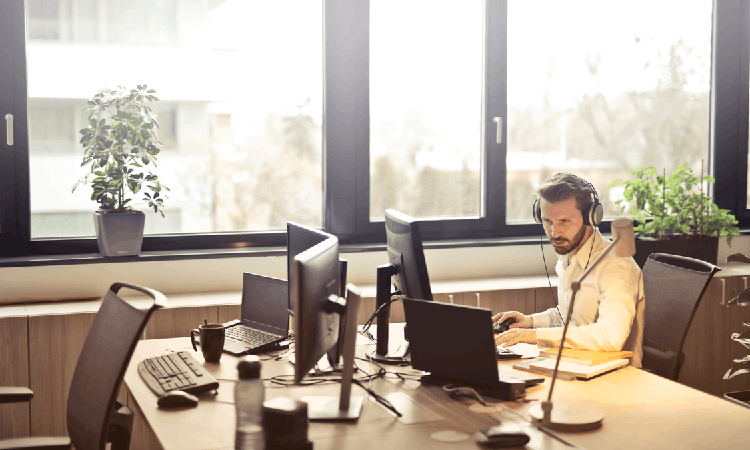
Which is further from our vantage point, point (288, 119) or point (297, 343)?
point (288, 119)

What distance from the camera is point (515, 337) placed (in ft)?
7.09

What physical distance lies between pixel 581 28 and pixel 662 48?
1.78ft

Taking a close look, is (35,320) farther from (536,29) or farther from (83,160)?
(536,29)

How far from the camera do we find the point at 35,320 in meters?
2.63

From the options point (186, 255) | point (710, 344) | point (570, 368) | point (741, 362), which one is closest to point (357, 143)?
point (186, 255)

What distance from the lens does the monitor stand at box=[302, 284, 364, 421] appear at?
1.66 metres

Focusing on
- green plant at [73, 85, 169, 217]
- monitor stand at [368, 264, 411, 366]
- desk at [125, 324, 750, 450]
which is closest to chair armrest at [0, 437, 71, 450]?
desk at [125, 324, 750, 450]

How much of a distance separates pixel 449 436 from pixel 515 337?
68 cm

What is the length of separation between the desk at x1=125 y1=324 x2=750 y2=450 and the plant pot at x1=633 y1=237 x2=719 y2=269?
5.31 ft

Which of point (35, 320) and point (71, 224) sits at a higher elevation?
point (71, 224)

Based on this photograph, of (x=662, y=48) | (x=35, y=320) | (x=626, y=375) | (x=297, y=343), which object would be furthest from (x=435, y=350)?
(x=662, y=48)

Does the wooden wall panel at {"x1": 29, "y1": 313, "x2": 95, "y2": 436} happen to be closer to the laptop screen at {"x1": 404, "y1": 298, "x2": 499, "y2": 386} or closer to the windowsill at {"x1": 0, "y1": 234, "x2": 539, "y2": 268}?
the windowsill at {"x1": 0, "y1": 234, "x2": 539, "y2": 268}

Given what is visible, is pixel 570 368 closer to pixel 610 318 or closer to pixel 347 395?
pixel 610 318

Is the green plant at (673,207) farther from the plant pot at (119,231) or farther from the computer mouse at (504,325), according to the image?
the plant pot at (119,231)
